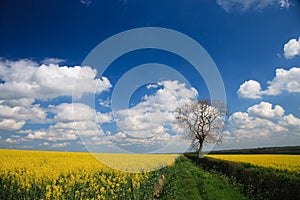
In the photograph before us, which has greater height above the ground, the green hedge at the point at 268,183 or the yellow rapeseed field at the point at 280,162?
the yellow rapeseed field at the point at 280,162

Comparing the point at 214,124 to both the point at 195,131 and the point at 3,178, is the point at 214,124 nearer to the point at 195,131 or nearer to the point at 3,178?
the point at 195,131

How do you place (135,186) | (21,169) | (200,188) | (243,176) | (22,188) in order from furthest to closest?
(243,176) < (200,188) < (21,169) < (135,186) < (22,188)

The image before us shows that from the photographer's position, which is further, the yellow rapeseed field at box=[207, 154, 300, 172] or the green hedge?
the yellow rapeseed field at box=[207, 154, 300, 172]

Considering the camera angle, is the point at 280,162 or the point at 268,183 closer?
the point at 268,183

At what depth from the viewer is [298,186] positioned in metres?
10.1

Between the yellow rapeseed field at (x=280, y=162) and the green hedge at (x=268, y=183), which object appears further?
the yellow rapeseed field at (x=280, y=162)

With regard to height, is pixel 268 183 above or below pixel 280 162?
below

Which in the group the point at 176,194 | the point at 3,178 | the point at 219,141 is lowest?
the point at 176,194

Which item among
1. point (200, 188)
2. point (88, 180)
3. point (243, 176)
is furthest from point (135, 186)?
point (243, 176)

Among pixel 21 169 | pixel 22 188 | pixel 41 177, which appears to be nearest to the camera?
pixel 22 188

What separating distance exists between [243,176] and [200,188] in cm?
260

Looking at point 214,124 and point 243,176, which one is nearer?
point 243,176

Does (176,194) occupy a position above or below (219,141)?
below

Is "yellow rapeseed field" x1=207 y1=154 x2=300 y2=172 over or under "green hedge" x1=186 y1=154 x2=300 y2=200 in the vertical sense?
over
